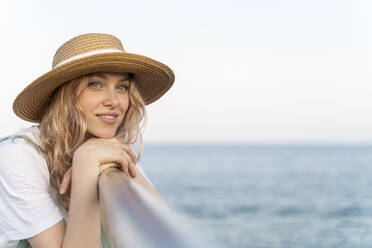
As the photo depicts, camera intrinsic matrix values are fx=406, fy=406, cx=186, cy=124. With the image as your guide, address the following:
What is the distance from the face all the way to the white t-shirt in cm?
29

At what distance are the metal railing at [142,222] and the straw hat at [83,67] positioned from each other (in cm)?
114

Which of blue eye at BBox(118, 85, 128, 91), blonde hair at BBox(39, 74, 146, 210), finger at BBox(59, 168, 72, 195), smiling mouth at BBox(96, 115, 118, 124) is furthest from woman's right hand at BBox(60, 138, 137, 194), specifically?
blue eye at BBox(118, 85, 128, 91)

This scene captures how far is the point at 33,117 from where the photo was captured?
6.86ft

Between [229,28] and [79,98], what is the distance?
1949 inches

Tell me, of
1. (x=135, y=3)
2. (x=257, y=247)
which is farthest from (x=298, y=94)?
(x=257, y=247)

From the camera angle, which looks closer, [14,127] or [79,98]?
[79,98]

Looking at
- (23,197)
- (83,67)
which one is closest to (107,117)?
(83,67)

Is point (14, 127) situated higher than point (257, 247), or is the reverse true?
point (14, 127)

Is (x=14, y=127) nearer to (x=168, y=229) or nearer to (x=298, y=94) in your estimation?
(x=168, y=229)

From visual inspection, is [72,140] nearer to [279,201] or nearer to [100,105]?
[100,105]

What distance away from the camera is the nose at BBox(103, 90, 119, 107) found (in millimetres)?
1795

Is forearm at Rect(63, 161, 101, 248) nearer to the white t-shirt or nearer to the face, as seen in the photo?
the white t-shirt

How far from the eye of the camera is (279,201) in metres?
35.2

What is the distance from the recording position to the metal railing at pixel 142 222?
33cm
